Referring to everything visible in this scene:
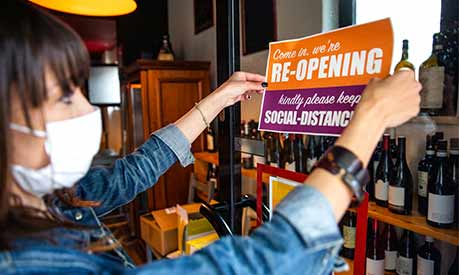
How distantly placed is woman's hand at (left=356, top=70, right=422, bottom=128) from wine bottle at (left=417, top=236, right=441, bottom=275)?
55 centimetres

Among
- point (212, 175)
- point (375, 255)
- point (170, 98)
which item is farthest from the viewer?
point (170, 98)

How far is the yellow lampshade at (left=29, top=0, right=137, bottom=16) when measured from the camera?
1.18 m

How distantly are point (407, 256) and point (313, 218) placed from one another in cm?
72

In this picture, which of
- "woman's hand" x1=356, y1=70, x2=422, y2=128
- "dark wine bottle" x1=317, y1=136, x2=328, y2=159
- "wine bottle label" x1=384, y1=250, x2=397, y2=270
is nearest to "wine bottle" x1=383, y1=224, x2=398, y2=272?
"wine bottle label" x1=384, y1=250, x2=397, y2=270

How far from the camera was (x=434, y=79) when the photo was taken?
833mm

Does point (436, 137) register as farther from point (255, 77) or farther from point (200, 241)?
point (200, 241)

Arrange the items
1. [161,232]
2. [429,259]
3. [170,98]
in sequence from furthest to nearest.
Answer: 1. [170,98]
2. [161,232]
3. [429,259]

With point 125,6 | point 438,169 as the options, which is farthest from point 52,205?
point 438,169

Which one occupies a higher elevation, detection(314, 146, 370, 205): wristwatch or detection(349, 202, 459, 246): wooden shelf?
detection(314, 146, 370, 205): wristwatch

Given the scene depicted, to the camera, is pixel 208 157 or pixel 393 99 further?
pixel 208 157

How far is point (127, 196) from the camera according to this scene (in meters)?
0.86

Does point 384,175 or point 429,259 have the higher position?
point 384,175

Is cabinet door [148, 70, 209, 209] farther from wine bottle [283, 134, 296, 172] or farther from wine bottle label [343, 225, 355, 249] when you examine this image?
wine bottle label [343, 225, 355, 249]

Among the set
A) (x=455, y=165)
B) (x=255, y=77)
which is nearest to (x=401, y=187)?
(x=455, y=165)
